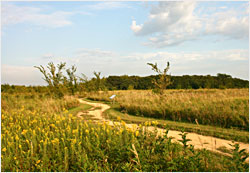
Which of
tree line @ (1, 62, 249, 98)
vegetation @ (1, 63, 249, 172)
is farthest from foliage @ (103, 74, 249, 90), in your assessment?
vegetation @ (1, 63, 249, 172)

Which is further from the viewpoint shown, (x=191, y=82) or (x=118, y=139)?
(x=191, y=82)

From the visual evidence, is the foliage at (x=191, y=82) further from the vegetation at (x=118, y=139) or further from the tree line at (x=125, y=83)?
the vegetation at (x=118, y=139)

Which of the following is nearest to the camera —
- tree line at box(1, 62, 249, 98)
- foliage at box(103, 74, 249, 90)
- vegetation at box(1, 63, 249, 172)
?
vegetation at box(1, 63, 249, 172)

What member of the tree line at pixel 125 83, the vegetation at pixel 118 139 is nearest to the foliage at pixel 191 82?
the tree line at pixel 125 83

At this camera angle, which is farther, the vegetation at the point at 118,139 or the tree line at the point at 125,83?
the tree line at the point at 125,83

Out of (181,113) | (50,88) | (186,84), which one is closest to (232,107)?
(181,113)

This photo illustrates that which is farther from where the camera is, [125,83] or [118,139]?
[125,83]

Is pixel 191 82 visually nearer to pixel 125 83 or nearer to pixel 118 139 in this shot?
pixel 125 83

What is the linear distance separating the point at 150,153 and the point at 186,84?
32902 mm

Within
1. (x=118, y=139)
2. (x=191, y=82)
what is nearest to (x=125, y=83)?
(x=191, y=82)

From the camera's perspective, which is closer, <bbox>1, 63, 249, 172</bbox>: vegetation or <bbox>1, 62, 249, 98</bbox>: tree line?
<bbox>1, 63, 249, 172</bbox>: vegetation

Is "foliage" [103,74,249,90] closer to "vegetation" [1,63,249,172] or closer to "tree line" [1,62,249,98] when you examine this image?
"tree line" [1,62,249,98]

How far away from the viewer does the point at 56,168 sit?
3.83m

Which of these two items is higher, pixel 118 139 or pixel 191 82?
pixel 191 82
